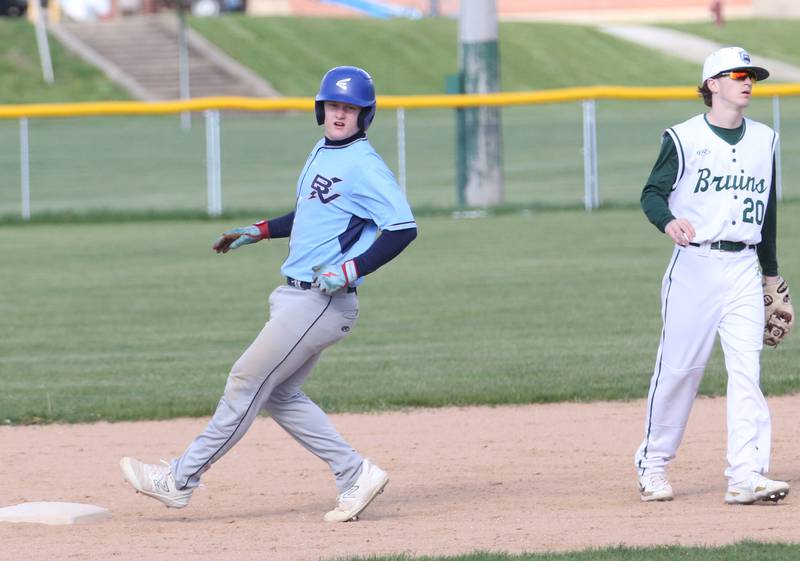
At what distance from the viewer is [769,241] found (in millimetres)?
6516

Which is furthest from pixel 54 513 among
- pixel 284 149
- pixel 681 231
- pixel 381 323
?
pixel 284 149

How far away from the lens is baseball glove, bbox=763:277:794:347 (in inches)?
259

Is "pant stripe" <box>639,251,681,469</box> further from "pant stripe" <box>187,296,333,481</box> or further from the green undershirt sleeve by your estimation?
"pant stripe" <box>187,296,333,481</box>

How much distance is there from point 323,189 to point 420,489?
1.82 meters

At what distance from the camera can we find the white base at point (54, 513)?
646 cm

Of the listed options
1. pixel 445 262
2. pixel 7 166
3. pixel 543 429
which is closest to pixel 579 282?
pixel 445 262

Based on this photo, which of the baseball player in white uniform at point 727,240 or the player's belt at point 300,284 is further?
the baseball player in white uniform at point 727,240

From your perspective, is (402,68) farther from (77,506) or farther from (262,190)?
(77,506)

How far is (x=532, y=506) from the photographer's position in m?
6.68

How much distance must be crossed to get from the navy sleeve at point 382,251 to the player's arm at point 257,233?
604 millimetres

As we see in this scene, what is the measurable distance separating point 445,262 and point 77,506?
A: 1031cm

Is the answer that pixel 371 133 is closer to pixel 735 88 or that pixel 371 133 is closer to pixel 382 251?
pixel 735 88

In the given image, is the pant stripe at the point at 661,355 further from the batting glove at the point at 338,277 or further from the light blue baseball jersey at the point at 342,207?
the batting glove at the point at 338,277

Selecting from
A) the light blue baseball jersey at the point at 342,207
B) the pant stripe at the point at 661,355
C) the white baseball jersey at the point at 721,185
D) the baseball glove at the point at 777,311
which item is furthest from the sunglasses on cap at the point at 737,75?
the light blue baseball jersey at the point at 342,207
